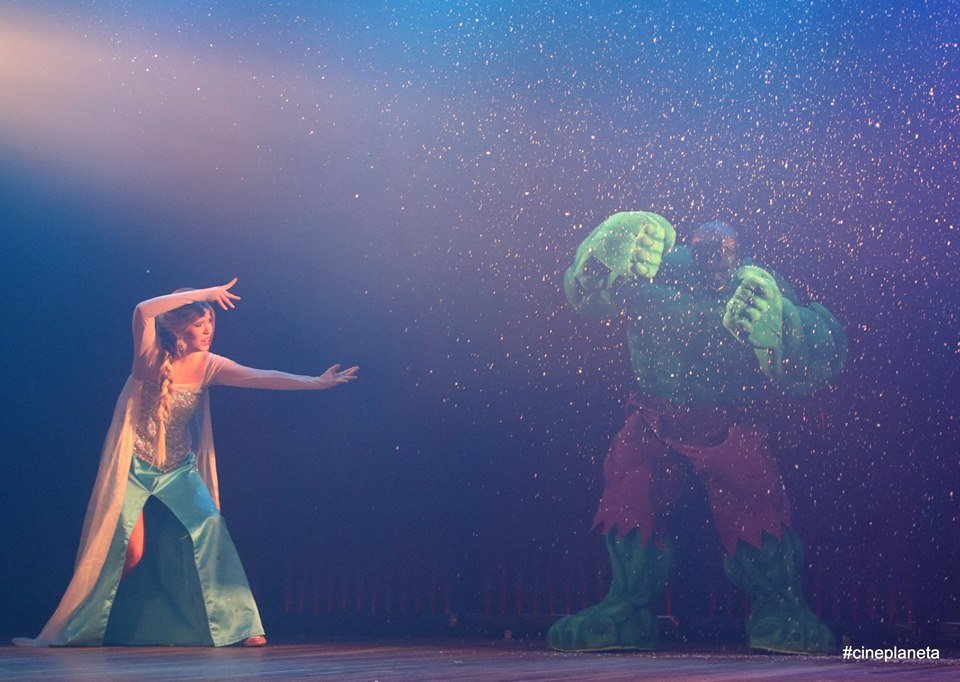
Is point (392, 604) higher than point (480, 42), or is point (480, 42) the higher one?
point (480, 42)

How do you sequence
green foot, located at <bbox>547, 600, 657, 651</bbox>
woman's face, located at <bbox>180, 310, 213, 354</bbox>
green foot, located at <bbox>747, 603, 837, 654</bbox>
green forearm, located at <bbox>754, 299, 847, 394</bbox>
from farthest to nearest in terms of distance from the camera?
1. woman's face, located at <bbox>180, 310, 213, 354</bbox>
2. green forearm, located at <bbox>754, 299, 847, 394</bbox>
3. green foot, located at <bbox>547, 600, 657, 651</bbox>
4. green foot, located at <bbox>747, 603, 837, 654</bbox>

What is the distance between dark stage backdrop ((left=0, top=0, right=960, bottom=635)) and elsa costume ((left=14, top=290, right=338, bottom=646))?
0.70 meters

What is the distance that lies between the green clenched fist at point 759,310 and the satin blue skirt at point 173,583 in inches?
73.1

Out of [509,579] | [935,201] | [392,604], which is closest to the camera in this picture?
[935,201]

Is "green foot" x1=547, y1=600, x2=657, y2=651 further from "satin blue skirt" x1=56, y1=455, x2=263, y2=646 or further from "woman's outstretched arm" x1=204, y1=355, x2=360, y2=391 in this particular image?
"woman's outstretched arm" x1=204, y1=355, x2=360, y2=391

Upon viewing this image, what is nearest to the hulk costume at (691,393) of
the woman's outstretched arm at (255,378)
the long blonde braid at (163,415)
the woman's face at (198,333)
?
the woman's outstretched arm at (255,378)

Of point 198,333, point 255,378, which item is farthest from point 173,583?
point 198,333

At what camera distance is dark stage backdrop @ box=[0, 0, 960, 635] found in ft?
13.0

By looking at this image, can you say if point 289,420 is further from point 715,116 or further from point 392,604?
point 715,116

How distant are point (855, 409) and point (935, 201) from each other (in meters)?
0.77

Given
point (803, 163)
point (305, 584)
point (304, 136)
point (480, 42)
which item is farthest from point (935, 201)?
point (305, 584)

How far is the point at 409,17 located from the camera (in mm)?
4551

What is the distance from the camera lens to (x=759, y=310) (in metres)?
3.47

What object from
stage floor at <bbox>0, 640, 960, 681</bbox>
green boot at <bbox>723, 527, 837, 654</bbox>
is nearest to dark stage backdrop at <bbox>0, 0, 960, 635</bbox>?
green boot at <bbox>723, 527, 837, 654</bbox>
